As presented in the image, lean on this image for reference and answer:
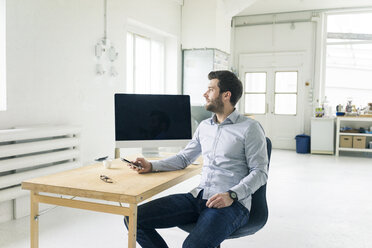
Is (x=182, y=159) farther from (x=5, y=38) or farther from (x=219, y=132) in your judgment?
(x=5, y=38)

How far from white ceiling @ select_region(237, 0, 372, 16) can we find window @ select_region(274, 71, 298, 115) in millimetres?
1366

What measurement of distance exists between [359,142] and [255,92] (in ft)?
8.11

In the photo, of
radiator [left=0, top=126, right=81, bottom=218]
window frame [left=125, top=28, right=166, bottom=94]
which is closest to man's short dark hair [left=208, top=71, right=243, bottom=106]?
radiator [left=0, top=126, right=81, bottom=218]

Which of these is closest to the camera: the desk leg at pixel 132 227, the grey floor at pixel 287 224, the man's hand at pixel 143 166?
the desk leg at pixel 132 227

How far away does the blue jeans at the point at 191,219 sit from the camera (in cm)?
Result: 167

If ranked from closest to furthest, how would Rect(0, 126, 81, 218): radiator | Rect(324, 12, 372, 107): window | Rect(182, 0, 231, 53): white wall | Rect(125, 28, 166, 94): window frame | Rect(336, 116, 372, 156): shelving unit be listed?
1. Rect(0, 126, 81, 218): radiator
2. Rect(125, 28, 166, 94): window frame
3. Rect(182, 0, 231, 53): white wall
4. Rect(336, 116, 372, 156): shelving unit
5. Rect(324, 12, 372, 107): window

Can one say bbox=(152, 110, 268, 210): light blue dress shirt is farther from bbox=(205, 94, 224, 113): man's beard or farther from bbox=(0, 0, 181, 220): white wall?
bbox=(0, 0, 181, 220): white wall

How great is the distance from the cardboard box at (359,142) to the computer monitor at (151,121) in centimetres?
540

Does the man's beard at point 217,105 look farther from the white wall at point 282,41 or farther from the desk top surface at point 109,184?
the white wall at point 282,41

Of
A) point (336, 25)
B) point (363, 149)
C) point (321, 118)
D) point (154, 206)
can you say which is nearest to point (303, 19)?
point (336, 25)

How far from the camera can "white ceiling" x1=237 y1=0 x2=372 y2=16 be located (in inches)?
280

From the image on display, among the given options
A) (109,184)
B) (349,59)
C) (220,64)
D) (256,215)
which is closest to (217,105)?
(256,215)

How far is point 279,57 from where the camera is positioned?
8.08 metres

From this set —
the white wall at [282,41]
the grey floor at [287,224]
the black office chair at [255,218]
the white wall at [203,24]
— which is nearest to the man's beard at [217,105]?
the black office chair at [255,218]
